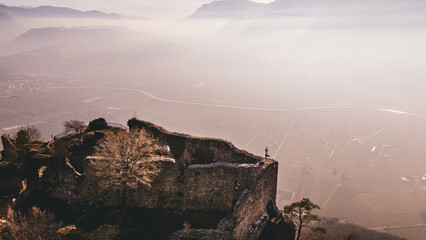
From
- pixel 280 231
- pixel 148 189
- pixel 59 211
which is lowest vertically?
pixel 280 231

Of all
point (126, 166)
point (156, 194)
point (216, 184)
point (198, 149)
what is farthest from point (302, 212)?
point (126, 166)

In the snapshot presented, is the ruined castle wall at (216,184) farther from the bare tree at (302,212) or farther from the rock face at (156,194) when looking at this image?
the bare tree at (302,212)

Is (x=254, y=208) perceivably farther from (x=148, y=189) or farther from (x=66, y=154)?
(x=66, y=154)

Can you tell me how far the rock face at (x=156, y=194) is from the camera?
71.1 ft

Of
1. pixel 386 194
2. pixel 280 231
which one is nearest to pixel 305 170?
pixel 386 194

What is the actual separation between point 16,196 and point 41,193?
194 centimetres

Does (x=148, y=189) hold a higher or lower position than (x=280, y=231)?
higher

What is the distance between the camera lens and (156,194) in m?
23.0

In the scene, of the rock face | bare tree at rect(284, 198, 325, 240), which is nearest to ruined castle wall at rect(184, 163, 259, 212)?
the rock face

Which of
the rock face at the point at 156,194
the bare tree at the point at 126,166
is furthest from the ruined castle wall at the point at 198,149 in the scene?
the bare tree at the point at 126,166

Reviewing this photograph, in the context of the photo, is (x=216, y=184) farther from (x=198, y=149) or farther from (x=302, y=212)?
(x=302, y=212)

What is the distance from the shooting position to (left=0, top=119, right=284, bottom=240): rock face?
21656mm

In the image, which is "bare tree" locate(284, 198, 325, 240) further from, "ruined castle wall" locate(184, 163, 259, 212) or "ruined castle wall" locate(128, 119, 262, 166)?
"ruined castle wall" locate(128, 119, 262, 166)

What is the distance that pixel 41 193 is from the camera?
23.0 m
